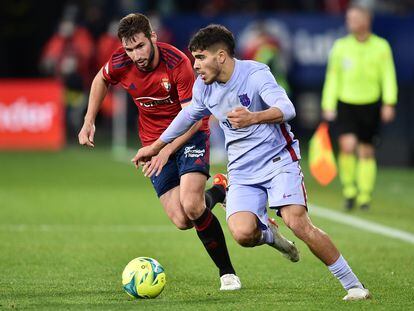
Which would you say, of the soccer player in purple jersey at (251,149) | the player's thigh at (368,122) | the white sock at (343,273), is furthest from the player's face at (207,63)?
the player's thigh at (368,122)

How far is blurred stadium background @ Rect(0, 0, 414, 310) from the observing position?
31.1 ft

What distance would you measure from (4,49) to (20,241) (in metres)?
18.5

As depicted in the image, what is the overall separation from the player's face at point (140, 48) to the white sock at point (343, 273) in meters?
2.17

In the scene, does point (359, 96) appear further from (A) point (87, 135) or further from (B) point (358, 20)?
(A) point (87, 135)

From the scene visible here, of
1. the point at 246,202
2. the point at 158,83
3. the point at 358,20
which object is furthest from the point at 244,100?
the point at 358,20

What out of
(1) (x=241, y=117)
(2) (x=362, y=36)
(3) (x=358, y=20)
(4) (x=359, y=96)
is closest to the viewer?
(1) (x=241, y=117)

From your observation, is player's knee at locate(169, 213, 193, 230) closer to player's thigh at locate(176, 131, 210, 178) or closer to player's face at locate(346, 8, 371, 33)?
player's thigh at locate(176, 131, 210, 178)

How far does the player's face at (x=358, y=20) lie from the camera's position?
50.2 ft

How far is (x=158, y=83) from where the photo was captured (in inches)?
382

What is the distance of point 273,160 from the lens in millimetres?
8781

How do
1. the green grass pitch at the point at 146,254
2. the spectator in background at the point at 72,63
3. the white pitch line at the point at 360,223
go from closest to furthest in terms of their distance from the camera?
the green grass pitch at the point at 146,254 < the white pitch line at the point at 360,223 < the spectator in background at the point at 72,63

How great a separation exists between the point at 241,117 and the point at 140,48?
1656mm

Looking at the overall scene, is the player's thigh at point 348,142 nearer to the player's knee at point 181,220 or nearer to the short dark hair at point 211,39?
the player's knee at point 181,220

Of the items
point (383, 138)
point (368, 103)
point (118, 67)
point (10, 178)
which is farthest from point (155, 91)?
point (383, 138)
